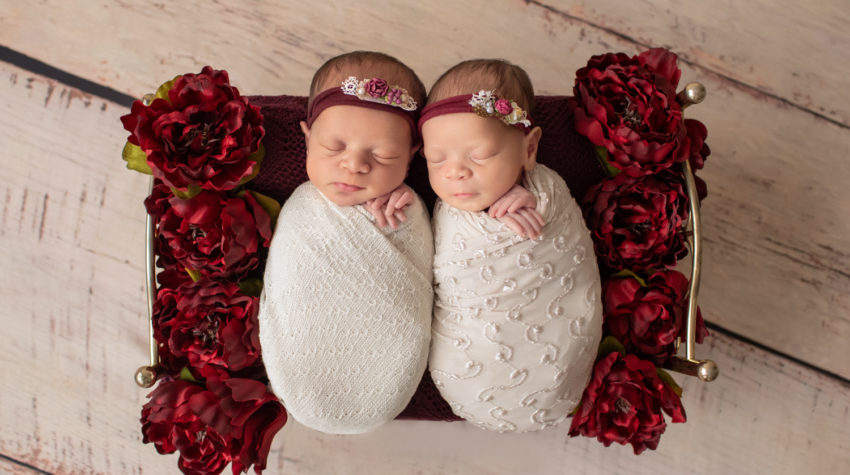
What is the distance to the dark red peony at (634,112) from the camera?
103 cm

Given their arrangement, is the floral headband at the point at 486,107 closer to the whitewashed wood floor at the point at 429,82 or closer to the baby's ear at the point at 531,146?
the baby's ear at the point at 531,146

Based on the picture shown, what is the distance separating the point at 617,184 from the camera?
108cm

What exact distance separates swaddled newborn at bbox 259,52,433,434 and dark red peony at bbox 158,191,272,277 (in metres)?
0.05

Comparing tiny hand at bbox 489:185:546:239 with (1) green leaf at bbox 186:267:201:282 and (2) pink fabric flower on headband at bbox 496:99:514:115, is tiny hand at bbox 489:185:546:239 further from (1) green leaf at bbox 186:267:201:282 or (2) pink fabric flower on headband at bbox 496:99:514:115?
(1) green leaf at bbox 186:267:201:282

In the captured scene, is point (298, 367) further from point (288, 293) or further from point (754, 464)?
point (754, 464)

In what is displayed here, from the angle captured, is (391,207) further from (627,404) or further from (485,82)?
(627,404)

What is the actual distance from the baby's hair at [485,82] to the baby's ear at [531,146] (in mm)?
37

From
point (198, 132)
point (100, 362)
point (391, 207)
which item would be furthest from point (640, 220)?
point (100, 362)

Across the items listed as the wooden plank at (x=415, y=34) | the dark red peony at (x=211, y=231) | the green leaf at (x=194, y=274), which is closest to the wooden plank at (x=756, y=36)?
the wooden plank at (x=415, y=34)

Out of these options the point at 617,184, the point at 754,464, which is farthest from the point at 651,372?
the point at 754,464

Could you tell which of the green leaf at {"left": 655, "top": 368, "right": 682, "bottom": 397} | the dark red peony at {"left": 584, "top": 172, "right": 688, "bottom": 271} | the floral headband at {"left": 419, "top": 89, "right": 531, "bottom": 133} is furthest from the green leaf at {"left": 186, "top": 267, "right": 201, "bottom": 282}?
the green leaf at {"left": 655, "top": 368, "right": 682, "bottom": 397}

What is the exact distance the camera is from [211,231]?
102cm

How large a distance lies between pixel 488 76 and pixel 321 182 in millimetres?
328

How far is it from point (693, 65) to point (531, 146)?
24.8 inches
